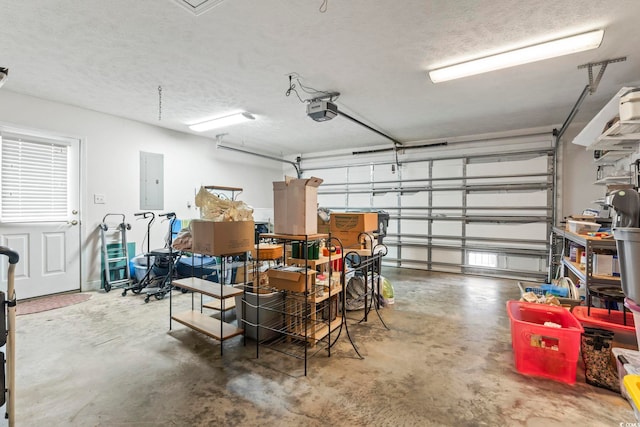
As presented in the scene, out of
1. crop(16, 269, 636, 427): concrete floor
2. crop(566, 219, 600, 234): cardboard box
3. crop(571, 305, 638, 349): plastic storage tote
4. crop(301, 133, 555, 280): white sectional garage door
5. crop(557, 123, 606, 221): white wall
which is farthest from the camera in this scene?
crop(301, 133, 555, 280): white sectional garage door

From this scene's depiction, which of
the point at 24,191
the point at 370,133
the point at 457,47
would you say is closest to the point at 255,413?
the point at 457,47

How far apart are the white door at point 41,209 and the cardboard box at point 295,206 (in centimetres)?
378

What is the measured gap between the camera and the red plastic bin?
2.09 metres

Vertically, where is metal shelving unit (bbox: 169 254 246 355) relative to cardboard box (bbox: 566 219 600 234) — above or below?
below

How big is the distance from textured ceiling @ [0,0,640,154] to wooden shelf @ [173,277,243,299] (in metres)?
2.25

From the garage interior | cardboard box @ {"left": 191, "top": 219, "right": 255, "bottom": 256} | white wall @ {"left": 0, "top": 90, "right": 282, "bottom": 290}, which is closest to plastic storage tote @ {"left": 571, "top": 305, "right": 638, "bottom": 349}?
the garage interior

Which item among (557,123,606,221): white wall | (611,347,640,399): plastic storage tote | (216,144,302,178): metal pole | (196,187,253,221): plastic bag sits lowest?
(611,347,640,399): plastic storage tote

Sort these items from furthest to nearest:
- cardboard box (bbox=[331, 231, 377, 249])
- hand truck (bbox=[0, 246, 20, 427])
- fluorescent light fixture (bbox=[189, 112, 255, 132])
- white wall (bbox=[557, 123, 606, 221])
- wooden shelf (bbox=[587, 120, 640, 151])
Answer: white wall (bbox=[557, 123, 606, 221]), fluorescent light fixture (bbox=[189, 112, 255, 132]), cardboard box (bbox=[331, 231, 377, 249]), wooden shelf (bbox=[587, 120, 640, 151]), hand truck (bbox=[0, 246, 20, 427])

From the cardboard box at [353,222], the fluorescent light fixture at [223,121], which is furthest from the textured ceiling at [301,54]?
the cardboard box at [353,222]

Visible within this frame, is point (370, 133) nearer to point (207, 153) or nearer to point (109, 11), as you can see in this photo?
point (207, 153)

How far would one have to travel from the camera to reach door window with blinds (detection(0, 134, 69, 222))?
3758mm

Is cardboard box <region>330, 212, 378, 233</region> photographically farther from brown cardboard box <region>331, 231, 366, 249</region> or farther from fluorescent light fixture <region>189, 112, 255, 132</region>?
fluorescent light fixture <region>189, 112, 255, 132</region>

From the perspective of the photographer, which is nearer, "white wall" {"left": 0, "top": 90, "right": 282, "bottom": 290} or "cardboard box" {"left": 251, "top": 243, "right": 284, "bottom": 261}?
"cardboard box" {"left": 251, "top": 243, "right": 284, "bottom": 261}

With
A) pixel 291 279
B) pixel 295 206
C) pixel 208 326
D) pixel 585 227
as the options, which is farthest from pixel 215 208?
pixel 585 227
